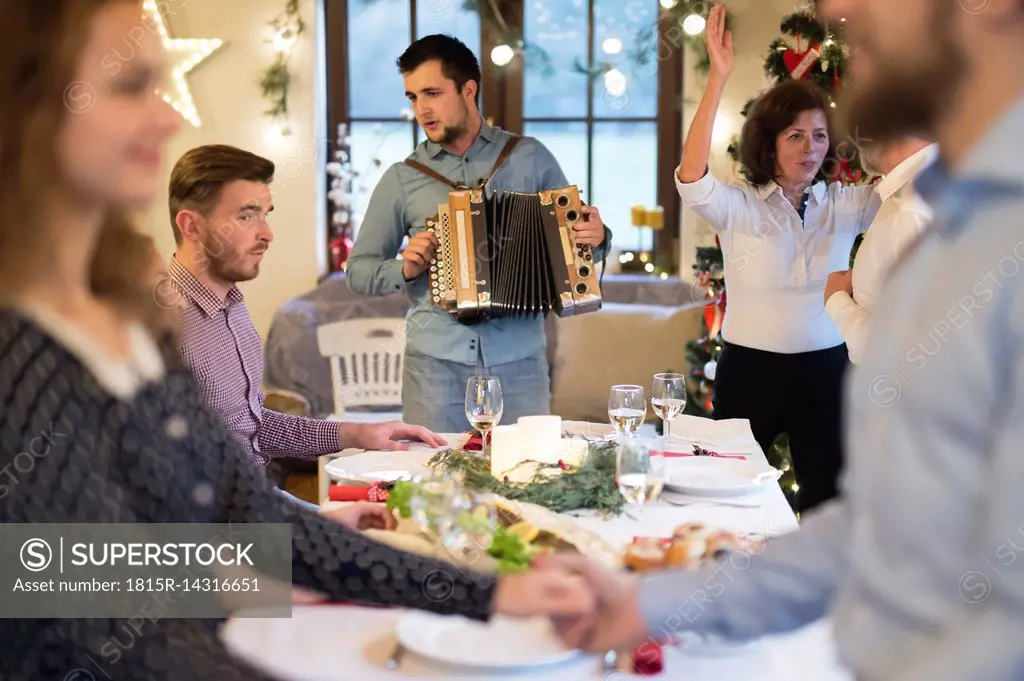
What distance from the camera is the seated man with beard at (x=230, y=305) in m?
2.29

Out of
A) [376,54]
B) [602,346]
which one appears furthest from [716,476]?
[376,54]

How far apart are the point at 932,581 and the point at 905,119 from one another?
34cm

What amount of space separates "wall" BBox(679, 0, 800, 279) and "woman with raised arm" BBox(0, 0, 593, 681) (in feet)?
15.8

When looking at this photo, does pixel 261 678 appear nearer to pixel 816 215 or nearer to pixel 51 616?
pixel 51 616

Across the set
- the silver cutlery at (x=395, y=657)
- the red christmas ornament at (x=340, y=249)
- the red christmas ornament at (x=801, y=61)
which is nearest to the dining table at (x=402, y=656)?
the silver cutlery at (x=395, y=657)

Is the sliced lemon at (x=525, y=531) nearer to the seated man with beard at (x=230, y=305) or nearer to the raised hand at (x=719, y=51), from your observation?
the seated man with beard at (x=230, y=305)

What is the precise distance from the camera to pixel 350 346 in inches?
182

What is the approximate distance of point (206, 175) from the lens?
252 centimetres

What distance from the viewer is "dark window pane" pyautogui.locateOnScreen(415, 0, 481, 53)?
5.88 meters

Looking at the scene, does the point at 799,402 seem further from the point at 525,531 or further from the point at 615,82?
the point at 615,82

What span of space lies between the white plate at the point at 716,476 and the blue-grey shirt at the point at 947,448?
1149mm

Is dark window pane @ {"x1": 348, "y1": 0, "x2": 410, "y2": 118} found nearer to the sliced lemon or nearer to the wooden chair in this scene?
the wooden chair

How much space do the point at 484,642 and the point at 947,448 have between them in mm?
684

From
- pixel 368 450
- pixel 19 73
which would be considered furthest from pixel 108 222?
pixel 368 450
